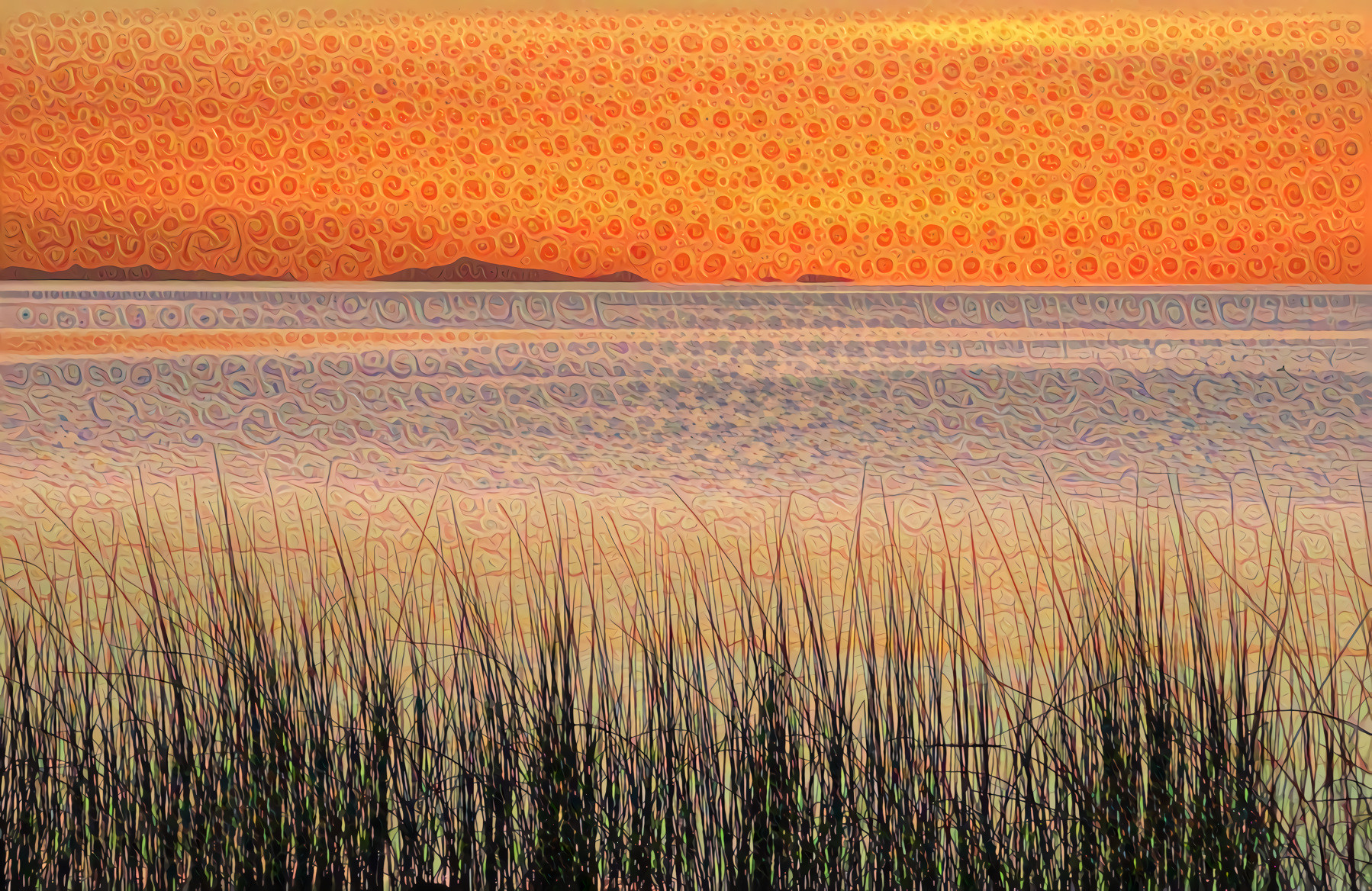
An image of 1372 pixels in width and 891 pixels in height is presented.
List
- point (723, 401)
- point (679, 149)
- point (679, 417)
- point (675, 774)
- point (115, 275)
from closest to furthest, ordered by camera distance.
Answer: point (675, 774) < point (115, 275) < point (679, 149) < point (679, 417) < point (723, 401)

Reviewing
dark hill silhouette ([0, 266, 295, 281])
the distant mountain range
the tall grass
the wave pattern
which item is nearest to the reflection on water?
the wave pattern

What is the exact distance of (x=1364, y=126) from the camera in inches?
112

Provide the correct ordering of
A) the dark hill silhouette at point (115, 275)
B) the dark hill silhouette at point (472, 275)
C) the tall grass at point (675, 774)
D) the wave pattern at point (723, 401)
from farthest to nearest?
the wave pattern at point (723, 401)
the dark hill silhouette at point (472, 275)
the dark hill silhouette at point (115, 275)
the tall grass at point (675, 774)

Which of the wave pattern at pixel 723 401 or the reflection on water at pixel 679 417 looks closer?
the reflection on water at pixel 679 417

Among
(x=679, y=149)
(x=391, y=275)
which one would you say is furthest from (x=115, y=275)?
(x=679, y=149)

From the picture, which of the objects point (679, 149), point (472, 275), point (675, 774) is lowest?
point (675, 774)

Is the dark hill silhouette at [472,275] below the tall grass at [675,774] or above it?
above

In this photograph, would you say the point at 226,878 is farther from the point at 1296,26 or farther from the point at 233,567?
the point at 1296,26

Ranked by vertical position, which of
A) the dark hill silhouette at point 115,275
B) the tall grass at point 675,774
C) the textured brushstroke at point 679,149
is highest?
the textured brushstroke at point 679,149

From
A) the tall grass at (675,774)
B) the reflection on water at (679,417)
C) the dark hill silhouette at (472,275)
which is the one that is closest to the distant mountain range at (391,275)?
the dark hill silhouette at (472,275)

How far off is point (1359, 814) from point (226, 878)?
3.90ft

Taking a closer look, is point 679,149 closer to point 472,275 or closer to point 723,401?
point 472,275

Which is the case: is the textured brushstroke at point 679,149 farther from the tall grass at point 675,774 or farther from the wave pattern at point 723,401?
the tall grass at point 675,774

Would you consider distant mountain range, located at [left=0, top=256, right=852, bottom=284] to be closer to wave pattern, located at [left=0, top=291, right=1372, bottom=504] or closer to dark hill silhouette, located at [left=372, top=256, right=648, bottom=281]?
dark hill silhouette, located at [left=372, top=256, right=648, bottom=281]
